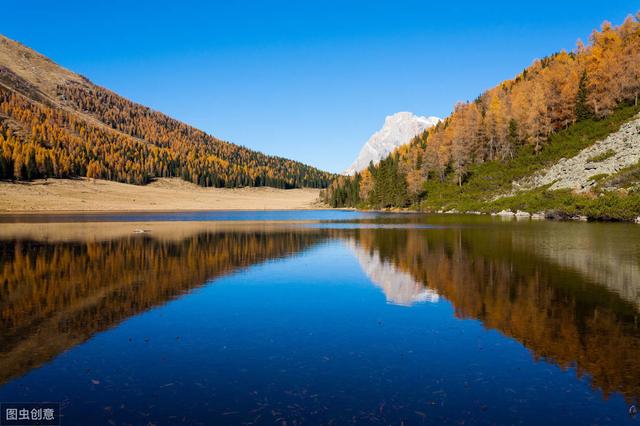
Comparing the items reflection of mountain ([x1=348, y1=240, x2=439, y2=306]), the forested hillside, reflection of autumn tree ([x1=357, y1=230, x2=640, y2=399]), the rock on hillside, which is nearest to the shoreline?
the forested hillside

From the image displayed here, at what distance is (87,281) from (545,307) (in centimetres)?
2117

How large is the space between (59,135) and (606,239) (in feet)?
668

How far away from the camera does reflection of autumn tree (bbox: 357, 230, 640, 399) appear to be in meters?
10.9

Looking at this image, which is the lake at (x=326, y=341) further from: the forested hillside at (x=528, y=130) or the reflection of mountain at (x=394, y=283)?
the forested hillside at (x=528, y=130)

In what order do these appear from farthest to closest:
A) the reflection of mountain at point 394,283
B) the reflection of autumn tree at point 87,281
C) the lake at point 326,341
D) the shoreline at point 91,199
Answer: the shoreline at point 91,199 → the reflection of mountain at point 394,283 → the reflection of autumn tree at point 87,281 → the lake at point 326,341

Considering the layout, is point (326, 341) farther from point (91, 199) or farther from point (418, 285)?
point (91, 199)

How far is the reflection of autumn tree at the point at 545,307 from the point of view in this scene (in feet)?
35.7

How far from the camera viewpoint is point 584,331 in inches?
520

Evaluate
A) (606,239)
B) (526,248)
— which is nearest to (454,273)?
(526,248)

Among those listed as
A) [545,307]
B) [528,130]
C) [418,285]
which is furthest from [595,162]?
[545,307]

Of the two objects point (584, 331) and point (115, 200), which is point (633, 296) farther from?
point (115, 200)

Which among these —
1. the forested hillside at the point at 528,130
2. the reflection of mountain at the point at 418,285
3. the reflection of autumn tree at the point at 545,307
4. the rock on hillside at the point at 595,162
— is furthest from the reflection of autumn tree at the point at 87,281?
the forested hillside at the point at 528,130

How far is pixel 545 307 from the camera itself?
15961 millimetres

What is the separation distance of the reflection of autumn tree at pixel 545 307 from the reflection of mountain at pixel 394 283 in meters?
0.68
